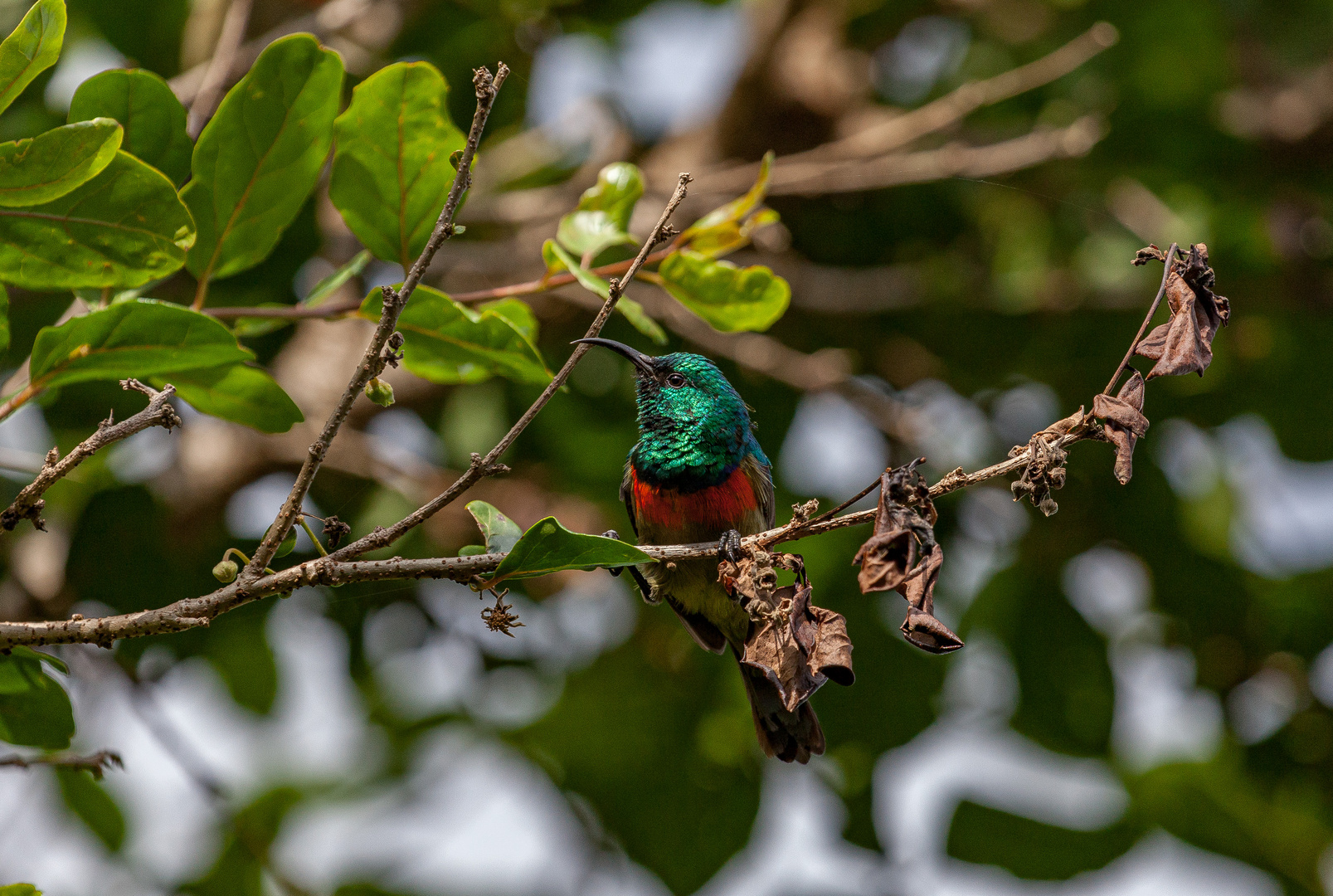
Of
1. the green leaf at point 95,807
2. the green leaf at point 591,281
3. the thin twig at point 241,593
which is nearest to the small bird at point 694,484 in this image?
the green leaf at point 591,281

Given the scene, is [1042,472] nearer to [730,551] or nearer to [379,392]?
[730,551]

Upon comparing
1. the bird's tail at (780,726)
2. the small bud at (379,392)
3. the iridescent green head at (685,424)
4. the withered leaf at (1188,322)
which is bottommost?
the bird's tail at (780,726)

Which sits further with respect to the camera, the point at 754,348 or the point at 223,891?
the point at 754,348

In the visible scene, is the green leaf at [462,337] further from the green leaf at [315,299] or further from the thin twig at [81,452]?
the thin twig at [81,452]

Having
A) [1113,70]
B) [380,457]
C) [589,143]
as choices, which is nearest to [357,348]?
[380,457]

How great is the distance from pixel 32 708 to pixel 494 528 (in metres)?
0.99

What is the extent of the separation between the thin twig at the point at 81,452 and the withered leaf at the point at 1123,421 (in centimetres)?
152

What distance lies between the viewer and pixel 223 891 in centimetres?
442

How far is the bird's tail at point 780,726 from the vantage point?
10.2 ft

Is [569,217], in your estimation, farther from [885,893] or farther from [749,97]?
[885,893]

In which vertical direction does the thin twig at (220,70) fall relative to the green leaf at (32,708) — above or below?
above

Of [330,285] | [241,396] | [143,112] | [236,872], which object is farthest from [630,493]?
[236,872]

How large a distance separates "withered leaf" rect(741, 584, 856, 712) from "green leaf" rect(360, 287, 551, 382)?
0.75 m

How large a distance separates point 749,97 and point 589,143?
844mm
